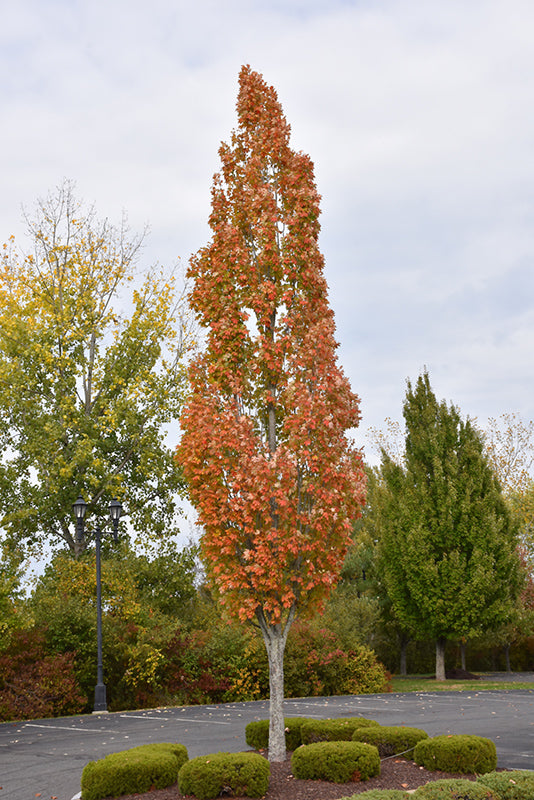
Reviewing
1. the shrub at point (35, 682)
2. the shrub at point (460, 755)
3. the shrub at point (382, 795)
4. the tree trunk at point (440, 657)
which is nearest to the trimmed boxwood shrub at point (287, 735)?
the shrub at point (460, 755)

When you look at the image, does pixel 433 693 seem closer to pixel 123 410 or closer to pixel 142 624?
pixel 142 624

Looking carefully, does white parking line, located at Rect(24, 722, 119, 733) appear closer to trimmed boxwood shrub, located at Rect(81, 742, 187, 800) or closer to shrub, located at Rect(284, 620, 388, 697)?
trimmed boxwood shrub, located at Rect(81, 742, 187, 800)

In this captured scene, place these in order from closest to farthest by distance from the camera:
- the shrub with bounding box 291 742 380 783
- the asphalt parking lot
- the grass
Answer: the shrub with bounding box 291 742 380 783 → the asphalt parking lot → the grass

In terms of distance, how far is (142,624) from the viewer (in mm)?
20031

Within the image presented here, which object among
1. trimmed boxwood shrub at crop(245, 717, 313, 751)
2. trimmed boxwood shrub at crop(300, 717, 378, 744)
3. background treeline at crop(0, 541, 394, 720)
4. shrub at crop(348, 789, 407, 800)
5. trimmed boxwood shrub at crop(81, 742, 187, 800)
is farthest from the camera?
background treeline at crop(0, 541, 394, 720)

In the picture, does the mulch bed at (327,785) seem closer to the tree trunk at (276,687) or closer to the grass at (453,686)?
the tree trunk at (276,687)

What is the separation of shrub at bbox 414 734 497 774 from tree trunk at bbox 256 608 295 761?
166 cm

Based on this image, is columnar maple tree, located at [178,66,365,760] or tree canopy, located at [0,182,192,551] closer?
columnar maple tree, located at [178,66,365,760]

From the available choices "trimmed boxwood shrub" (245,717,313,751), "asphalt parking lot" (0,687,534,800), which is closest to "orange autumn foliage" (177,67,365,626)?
"trimmed boxwood shrub" (245,717,313,751)

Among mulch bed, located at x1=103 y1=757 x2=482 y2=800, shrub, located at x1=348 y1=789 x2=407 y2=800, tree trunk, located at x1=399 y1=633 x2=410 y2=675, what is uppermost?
shrub, located at x1=348 y1=789 x2=407 y2=800

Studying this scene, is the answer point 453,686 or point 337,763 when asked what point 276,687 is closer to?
point 337,763

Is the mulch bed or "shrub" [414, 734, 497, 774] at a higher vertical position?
"shrub" [414, 734, 497, 774]

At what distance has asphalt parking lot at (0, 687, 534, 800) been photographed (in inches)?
355

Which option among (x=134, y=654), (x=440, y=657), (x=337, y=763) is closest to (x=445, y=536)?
(x=440, y=657)
